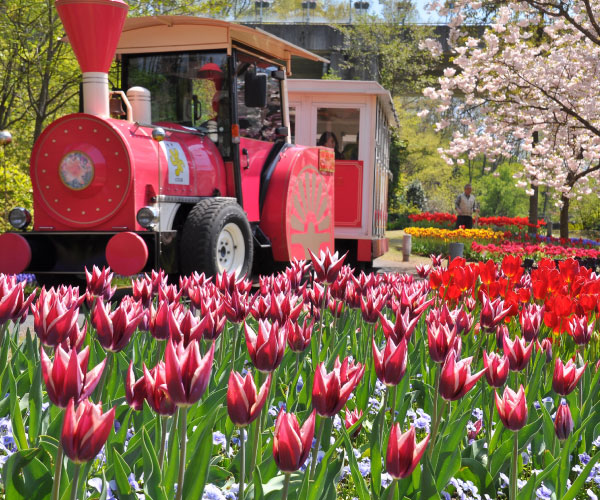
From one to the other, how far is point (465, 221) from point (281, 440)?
67.3 ft

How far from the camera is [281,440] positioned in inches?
53.2

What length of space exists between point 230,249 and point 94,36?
8.15ft

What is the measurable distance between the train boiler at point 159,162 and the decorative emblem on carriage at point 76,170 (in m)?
0.01

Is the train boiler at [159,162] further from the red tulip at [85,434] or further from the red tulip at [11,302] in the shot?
the red tulip at [85,434]

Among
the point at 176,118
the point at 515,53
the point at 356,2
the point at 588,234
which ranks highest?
the point at 356,2

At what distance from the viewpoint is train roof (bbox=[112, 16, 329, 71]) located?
7949mm

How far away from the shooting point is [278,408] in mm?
2611

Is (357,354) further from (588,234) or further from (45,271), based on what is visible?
(588,234)

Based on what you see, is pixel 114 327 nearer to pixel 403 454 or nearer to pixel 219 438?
pixel 219 438

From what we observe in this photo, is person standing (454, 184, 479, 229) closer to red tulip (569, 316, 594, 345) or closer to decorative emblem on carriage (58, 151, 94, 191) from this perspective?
decorative emblem on carriage (58, 151, 94, 191)

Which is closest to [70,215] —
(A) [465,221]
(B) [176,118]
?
(B) [176,118]

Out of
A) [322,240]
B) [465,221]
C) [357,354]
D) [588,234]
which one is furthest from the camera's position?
[588,234]

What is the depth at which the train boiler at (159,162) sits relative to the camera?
727cm

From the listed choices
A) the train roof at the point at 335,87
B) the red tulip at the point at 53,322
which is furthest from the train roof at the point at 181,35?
the red tulip at the point at 53,322
